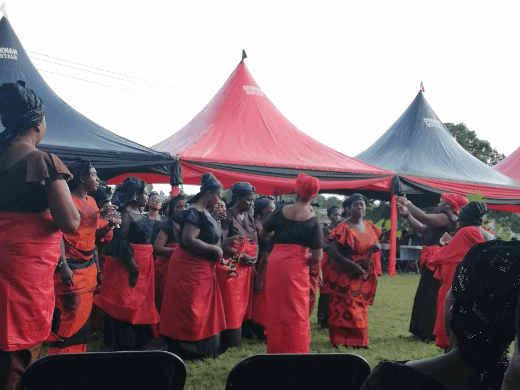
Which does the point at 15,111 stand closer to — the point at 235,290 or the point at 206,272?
the point at 206,272

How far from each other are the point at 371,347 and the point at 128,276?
2.86 metres

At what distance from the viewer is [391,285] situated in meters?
12.2

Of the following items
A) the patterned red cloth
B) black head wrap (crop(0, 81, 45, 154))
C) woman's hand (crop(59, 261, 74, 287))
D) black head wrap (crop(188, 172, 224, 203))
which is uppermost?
black head wrap (crop(0, 81, 45, 154))

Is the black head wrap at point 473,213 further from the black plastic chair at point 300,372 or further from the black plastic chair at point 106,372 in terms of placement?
the black plastic chair at point 106,372

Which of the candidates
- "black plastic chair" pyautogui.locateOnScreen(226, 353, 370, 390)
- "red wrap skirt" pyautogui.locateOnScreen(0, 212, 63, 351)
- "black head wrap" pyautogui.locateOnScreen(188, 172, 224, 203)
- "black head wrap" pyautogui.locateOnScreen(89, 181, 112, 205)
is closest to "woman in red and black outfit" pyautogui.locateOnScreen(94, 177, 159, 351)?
"black head wrap" pyautogui.locateOnScreen(89, 181, 112, 205)

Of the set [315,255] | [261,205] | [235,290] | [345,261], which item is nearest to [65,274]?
[315,255]

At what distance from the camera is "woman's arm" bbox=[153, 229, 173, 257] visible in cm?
553

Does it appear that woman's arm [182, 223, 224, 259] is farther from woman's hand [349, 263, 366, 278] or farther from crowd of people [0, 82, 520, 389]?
woman's hand [349, 263, 366, 278]

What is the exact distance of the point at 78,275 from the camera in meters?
3.97

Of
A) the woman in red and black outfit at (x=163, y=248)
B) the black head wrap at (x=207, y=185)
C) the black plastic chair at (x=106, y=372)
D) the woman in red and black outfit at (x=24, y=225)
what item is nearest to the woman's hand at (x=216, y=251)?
the black head wrap at (x=207, y=185)

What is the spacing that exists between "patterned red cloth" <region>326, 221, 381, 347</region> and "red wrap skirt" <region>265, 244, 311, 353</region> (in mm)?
1037

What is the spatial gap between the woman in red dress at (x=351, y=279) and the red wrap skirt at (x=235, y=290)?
96 centimetres

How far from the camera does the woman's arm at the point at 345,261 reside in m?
5.62

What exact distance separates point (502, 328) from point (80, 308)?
3388mm
